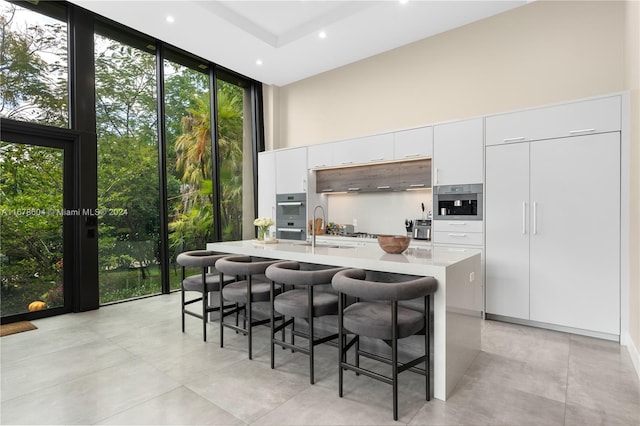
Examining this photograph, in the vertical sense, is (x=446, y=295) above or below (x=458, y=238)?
below

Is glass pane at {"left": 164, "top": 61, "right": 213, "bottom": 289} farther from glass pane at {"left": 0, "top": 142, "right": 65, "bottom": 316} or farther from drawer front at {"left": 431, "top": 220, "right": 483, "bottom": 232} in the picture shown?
drawer front at {"left": 431, "top": 220, "right": 483, "bottom": 232}

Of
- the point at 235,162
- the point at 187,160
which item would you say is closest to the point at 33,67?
the point at 187,160

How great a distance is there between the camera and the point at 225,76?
594 cm

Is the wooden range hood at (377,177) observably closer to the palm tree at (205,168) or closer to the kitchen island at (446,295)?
the palm tree at (205,168)

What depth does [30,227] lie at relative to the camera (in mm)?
3932

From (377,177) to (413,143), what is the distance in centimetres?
76

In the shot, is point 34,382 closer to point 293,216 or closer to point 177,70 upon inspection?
point 293,216

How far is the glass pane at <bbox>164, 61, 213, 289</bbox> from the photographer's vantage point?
5152 millimetres

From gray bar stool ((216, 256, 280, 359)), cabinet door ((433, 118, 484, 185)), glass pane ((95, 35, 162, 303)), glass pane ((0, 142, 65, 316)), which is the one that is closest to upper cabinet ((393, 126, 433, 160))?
cabinet door ((433, 118, 484, 185))

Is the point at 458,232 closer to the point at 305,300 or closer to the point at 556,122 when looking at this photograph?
the point at 556,122

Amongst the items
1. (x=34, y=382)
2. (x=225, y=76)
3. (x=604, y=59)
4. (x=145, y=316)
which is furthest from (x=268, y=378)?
(x=225, y=76)

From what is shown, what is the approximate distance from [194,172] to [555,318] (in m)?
5.05

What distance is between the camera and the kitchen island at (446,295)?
7.26 feet

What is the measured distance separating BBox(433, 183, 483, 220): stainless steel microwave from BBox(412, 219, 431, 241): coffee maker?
0.21m
